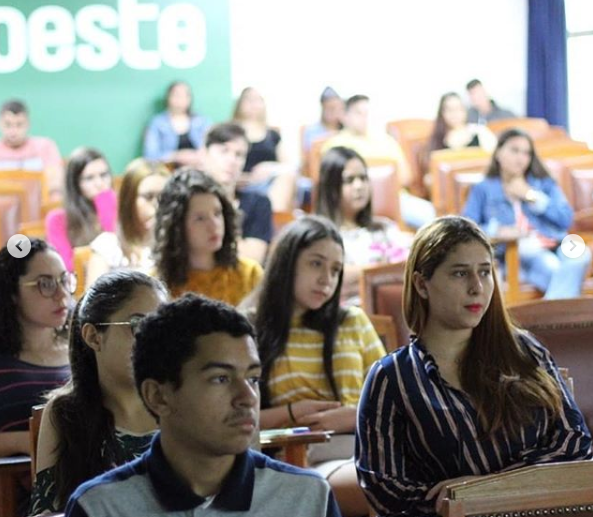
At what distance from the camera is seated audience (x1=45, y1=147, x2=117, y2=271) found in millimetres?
5895

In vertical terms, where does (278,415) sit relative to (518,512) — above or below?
below

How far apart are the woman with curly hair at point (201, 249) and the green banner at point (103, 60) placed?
5348mm

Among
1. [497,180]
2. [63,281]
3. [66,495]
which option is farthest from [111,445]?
[497,180]

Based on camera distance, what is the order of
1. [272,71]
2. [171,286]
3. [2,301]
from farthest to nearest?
1. [272,71]
2. [171,286]
3. [2,301]

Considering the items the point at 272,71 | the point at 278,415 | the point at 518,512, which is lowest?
the point at 278,415

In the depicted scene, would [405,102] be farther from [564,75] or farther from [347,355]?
[347,355]

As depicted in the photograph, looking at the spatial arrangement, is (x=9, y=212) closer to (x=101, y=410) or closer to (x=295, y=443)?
(x=295, y=443)

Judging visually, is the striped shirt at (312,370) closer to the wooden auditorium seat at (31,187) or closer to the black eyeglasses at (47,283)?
the black eyeglasses at (47,283)

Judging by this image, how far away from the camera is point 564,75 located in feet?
37.7

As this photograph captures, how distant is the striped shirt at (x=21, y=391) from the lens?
3.09m

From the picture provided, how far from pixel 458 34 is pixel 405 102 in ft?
2.74

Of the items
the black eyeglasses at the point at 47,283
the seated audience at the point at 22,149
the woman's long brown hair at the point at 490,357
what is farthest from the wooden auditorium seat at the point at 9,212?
the woman's long brown hair at the point at 490,357

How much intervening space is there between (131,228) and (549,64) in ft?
24.1

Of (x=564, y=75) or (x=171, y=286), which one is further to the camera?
(x=564, y=75)
